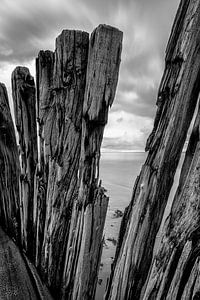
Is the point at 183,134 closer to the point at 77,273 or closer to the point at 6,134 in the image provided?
the point at 77,273

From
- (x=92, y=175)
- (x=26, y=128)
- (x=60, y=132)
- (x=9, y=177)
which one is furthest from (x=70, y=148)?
(x=9, y=177)

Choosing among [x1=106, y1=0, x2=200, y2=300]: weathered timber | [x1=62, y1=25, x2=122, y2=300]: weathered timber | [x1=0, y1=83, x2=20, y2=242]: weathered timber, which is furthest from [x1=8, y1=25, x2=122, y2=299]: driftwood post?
[x1=0, y1=83, x2=20, y2=242]: weathered timber

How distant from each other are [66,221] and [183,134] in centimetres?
96

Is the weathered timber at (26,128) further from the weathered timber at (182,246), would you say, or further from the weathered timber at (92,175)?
the weathered timber at (182,246)

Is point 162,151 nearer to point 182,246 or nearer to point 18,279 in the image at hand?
point 182,246

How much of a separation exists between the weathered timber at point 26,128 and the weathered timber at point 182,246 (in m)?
1.13

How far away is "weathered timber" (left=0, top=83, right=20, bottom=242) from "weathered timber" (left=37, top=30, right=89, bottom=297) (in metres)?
0.59

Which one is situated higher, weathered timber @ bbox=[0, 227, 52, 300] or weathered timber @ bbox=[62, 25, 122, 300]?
weathered timber @ bbox=[62, 25, 122, 300]

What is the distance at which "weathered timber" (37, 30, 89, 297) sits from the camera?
4.69ft

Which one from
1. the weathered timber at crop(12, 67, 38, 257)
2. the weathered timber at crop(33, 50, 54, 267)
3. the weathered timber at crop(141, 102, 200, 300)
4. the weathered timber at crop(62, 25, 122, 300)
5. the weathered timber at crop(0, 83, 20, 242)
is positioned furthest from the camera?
the weathered timber at crop(0, 83, 20, 242)

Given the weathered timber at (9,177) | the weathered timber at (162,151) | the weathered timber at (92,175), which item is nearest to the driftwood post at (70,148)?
the weathered timber at (92,175)

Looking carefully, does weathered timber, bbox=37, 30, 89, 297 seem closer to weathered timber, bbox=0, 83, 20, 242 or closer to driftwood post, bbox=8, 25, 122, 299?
driftwood post, bbox=8, 25, 122, 299

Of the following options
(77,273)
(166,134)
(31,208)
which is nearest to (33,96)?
(31,208)

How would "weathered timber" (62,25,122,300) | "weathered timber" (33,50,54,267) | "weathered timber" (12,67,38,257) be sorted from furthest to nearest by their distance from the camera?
1. "weathered timber" (12,67,38,257)
2. "weathered timber" (33,50,54,267)
3. "weathered timber" (62,25,122,300)
